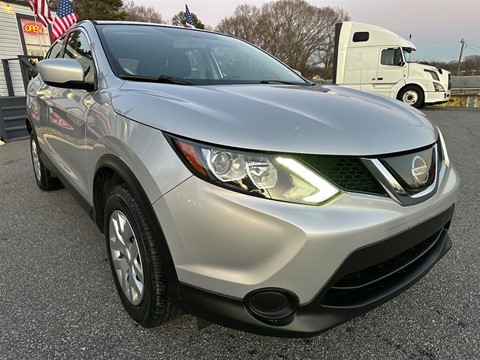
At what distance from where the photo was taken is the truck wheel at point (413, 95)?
43.0 ft

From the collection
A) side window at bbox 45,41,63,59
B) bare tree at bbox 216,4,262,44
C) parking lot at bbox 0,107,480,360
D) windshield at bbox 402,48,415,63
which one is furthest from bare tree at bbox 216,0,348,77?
parking lot at bbox 0,107,480,360

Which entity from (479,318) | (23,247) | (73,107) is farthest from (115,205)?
(479,318)

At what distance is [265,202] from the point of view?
132cm

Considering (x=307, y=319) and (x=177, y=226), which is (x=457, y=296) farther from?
(x=177, y=226)

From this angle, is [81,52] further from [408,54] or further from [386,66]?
[408,54]

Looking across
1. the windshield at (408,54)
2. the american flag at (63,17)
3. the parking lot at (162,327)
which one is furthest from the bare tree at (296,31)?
the parking lot at (162,327)

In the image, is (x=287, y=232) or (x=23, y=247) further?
(x=23, y=247)

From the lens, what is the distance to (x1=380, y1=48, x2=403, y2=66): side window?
42.3ft

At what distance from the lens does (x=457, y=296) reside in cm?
217

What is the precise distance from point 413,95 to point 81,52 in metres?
13.0

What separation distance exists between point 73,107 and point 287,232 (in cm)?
179

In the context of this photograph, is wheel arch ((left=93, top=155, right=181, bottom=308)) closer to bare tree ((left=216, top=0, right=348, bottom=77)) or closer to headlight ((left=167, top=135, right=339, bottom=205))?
headlight ((left=167, top=135, right=339, bottom=205))

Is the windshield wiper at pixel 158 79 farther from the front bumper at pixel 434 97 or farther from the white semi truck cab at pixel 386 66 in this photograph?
the front bumper at pixel 434 97

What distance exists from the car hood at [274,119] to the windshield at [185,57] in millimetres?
341
